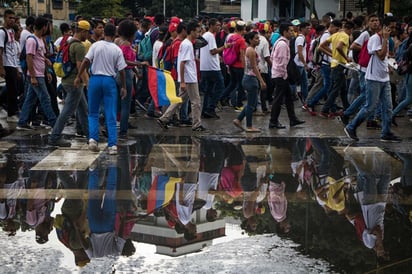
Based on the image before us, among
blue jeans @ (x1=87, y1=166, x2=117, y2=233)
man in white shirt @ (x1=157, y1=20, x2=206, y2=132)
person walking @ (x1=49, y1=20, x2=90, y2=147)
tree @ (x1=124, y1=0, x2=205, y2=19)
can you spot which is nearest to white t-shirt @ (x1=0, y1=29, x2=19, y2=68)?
person walking @ (x1=49, y1=20, x2=90, y2=147)

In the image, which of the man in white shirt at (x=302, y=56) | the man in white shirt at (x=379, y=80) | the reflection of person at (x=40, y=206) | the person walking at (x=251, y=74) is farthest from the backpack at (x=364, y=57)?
the reflection of person at (x=40, y=206)

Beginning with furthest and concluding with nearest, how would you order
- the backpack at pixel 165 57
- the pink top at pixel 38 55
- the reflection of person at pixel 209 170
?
1. the backpack at pixel 165 57
2. the pink top at pixel 38 55
3. the reflection of person at pixel 209 170

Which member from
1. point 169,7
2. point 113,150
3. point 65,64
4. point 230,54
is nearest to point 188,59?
point 65,64

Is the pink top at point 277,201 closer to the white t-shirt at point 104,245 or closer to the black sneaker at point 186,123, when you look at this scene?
the white t-shirt at point 104,245

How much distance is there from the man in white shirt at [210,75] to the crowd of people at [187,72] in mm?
20

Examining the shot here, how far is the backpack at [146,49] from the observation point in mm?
15555

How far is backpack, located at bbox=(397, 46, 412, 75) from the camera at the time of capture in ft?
43.3

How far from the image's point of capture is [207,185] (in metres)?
8.98

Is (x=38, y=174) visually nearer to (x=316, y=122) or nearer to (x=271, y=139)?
(x=271, y=139)

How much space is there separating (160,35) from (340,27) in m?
3.82

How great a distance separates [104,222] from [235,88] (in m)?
9.35

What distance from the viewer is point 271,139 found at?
1255cm

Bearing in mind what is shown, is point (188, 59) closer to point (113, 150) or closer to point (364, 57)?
point (113, 150)

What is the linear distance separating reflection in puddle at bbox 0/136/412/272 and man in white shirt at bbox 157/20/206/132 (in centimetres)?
147
